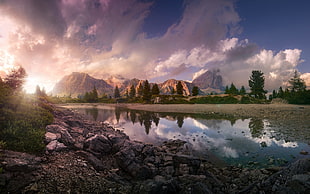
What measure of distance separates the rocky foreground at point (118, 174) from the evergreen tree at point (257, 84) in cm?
9562

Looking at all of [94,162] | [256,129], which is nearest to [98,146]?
[94,162]

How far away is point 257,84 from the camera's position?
278 ft

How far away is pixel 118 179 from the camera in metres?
6.89

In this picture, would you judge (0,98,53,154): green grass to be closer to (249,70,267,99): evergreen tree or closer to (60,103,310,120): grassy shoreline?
(60,103,310,120): grassy shoreline

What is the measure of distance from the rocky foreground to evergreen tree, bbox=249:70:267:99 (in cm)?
9562

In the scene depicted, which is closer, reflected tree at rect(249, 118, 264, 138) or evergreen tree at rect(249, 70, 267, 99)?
reflected tree at rect(249, 118, 264, 138)

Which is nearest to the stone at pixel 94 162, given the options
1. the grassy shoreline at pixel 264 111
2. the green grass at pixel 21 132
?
the green grass at pixel 21 132

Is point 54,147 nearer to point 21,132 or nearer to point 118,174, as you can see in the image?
point 21,132

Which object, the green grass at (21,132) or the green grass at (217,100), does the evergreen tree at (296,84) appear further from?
the green grass at (21,132)

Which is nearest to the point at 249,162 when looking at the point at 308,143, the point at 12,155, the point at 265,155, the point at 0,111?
the point at 265,155

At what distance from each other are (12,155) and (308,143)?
23.7m

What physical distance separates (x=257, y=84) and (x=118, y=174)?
341 ft

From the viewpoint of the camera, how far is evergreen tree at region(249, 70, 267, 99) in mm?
83938

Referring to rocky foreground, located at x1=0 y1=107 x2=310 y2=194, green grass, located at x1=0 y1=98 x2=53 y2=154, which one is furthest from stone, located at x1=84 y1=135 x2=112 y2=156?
green grass, located at x1=0 y1=98 x2=53 y2=154
